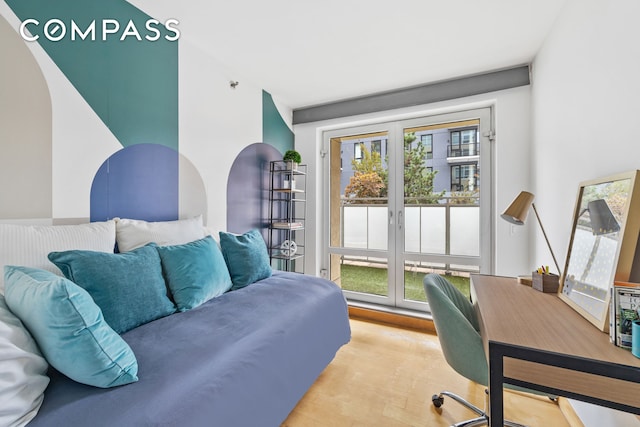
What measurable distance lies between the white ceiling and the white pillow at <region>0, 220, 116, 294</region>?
155cm

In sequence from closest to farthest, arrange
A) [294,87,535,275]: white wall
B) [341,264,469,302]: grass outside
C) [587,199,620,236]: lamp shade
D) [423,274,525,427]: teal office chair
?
1. [587,199,620,236]: lamp shade
2. [423,274,525,427]: teal office chair
3. [294,87,535,275]: white wall
4. [341,264,469,302]: grass outside

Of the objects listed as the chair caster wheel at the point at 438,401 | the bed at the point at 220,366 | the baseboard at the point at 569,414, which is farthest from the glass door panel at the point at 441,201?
the bed at the point at 220,366

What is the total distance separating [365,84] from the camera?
2.96 metres

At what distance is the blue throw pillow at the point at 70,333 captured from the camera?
2.89ft

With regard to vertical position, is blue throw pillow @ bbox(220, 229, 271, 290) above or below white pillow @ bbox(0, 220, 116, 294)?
below

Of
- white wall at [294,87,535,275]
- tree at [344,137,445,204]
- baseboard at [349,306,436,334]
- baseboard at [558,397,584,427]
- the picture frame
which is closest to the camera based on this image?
the picture frame

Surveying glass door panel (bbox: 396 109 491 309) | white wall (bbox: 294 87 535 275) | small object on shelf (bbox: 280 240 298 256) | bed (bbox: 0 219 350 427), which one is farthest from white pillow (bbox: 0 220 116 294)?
white wall (bbox: 294 87 535 275)

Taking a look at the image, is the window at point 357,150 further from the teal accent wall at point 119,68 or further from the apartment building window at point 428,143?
the teal accent wall at point 119,68

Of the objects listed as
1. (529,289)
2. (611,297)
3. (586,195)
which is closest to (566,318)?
(611,297)

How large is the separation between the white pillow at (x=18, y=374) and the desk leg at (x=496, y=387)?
142 cm

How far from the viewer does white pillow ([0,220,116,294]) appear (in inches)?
47.1

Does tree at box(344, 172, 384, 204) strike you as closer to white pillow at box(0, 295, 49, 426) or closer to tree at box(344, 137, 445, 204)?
tree at box(344, 137, 445, 204)

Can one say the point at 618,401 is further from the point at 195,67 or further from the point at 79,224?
the point at 195,67

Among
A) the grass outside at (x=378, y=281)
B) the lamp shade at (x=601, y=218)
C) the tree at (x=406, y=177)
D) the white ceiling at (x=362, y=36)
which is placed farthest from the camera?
the tree at (x=406, y=177)
